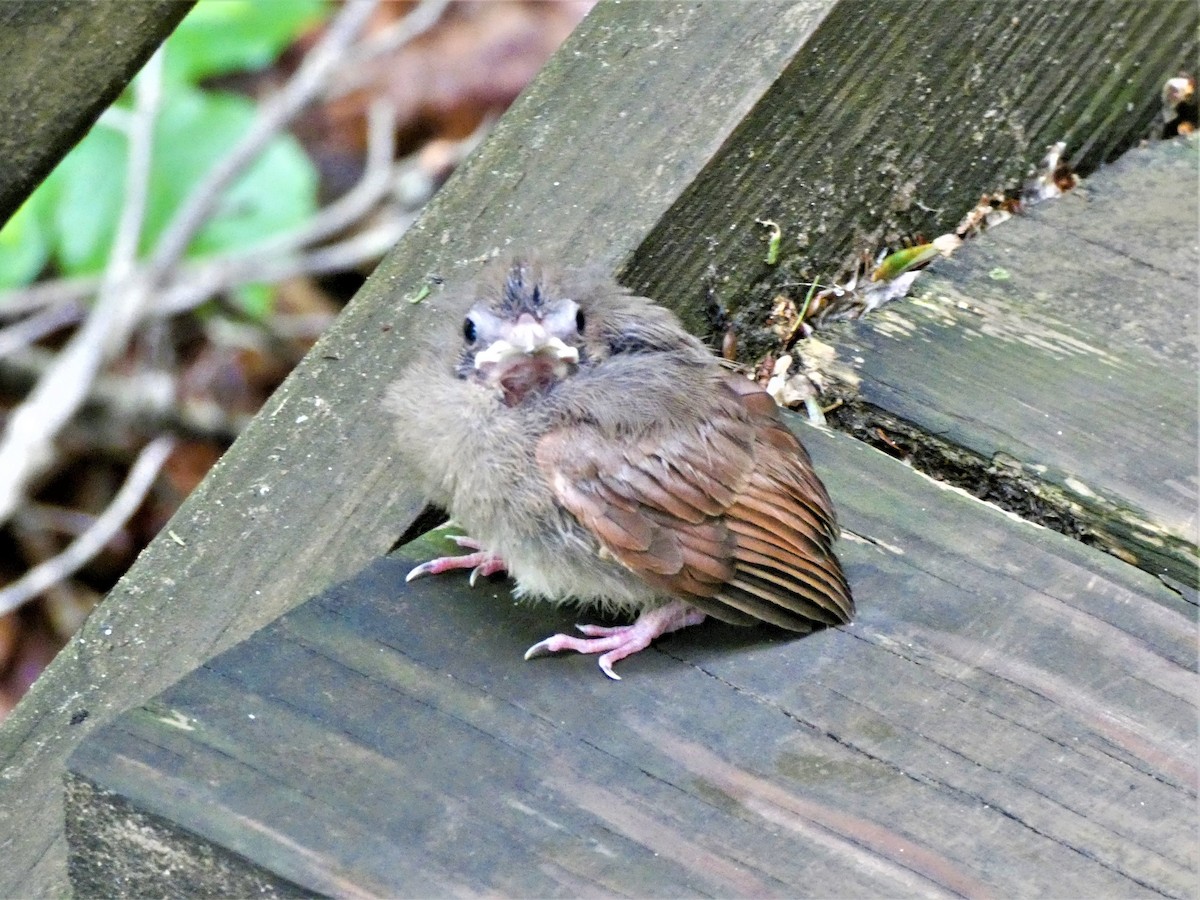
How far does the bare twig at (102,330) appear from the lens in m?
4.69

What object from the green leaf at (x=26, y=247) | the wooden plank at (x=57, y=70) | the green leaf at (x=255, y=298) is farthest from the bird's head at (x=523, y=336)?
the green leaf at (x=255, y=298)

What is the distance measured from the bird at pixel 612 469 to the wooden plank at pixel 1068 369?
273 mm

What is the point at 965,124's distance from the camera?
2.92m

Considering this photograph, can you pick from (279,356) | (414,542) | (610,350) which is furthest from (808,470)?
(279,356)

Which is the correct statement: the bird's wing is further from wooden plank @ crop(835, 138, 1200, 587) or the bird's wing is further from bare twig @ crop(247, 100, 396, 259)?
bare twig @ crop(247, 100, 396, 259)

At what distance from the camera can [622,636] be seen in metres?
2.16

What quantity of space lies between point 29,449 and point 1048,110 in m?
3.28

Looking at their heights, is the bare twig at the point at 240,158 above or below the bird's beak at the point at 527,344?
below

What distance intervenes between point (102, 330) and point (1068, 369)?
11.1 ft

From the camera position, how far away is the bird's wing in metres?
2.17

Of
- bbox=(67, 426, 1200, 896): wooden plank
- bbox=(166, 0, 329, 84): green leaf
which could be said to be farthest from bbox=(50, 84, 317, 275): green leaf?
bbox=(67, 426, 1200, 896): wooden plank

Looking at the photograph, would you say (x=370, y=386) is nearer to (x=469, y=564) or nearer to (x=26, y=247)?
(x=469, y=564)

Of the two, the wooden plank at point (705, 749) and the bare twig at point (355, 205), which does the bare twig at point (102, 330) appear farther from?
the wooden plank at point (705, 749)

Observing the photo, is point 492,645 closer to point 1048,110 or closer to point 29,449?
point 1048,110
